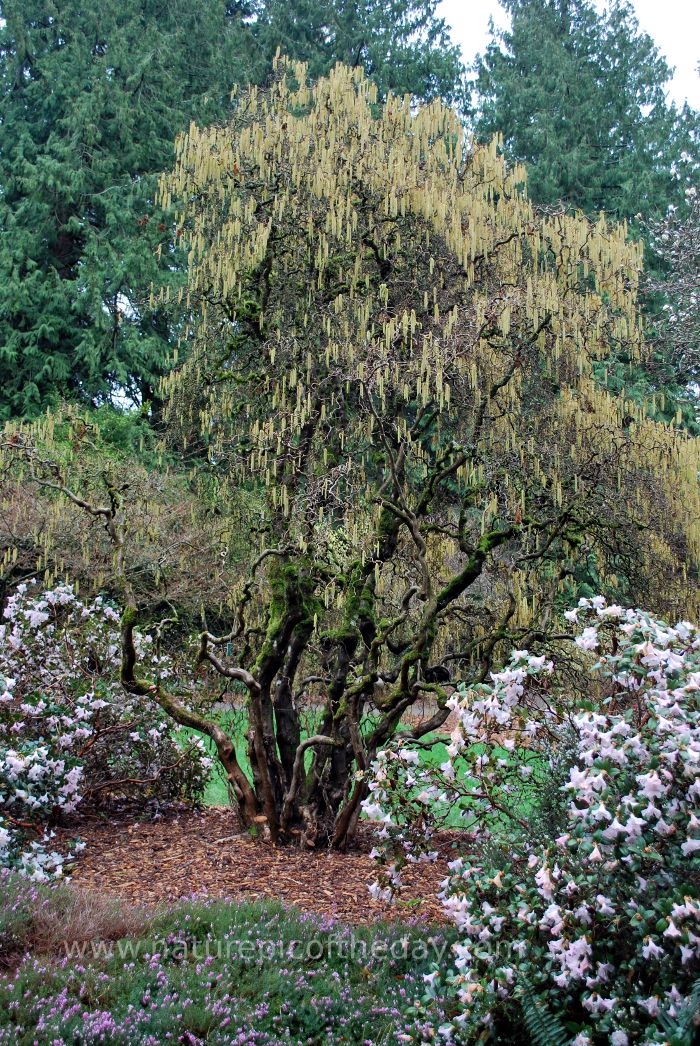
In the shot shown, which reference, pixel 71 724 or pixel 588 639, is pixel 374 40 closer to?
pixel 71 724

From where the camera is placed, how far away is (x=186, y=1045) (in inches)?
124

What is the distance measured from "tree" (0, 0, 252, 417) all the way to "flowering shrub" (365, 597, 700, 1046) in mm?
13671

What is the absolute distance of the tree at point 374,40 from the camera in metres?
24.3

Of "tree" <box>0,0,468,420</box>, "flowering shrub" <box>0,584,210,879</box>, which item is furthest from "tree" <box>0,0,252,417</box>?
"flowering shrub" <box>0,584,210,879</box>

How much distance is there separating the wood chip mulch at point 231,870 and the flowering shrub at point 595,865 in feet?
3.52

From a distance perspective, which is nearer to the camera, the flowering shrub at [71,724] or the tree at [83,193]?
the flowering shrub at [71,724]

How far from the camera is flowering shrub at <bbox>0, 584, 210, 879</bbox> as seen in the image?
233 inches

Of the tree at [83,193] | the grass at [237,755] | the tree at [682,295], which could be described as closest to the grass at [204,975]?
the grass at [237,755]

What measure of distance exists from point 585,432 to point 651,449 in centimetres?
67

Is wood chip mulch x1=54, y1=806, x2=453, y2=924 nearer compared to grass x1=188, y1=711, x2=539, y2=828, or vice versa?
wood chip mulch x1=54, y1=806, x2=453, y2=924

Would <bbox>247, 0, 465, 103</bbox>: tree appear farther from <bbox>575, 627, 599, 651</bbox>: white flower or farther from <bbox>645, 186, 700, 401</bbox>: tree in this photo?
<bbox>575, 627, 599, 651</bbox>: white flower

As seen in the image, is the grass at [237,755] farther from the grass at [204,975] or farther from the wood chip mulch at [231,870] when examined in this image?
the grass at [204,975]

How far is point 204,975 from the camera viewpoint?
3555 millimetres

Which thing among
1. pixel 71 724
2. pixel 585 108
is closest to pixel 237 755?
pixel 71 724
